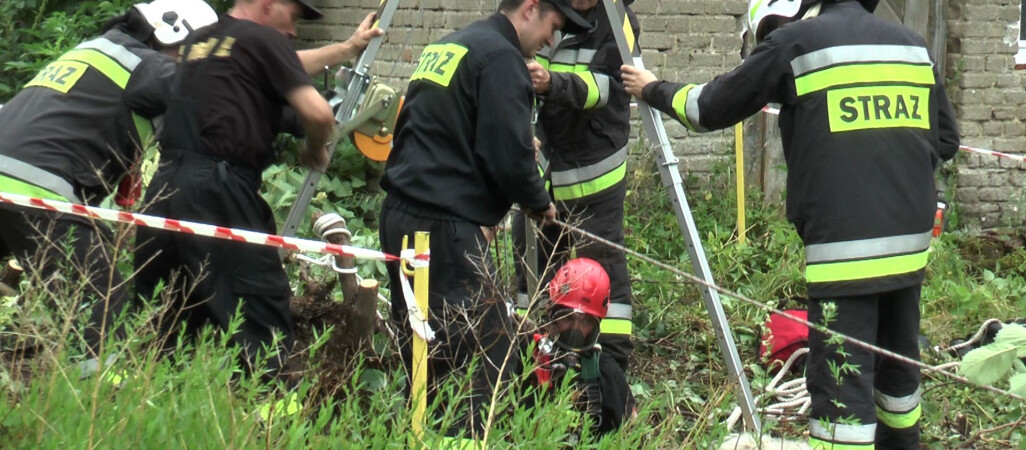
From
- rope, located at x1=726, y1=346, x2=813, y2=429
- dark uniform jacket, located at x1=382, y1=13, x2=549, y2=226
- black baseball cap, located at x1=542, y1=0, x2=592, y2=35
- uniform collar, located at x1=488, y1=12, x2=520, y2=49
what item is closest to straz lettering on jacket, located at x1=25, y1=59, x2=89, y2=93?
dark uniform jacket, located at x1=382, y1=13, x2=549, y2=226

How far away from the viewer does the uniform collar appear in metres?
4.14

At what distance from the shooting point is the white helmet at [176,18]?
4.38m

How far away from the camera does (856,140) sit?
3.86 metres

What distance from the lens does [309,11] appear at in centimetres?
414

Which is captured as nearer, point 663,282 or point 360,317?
point 360,317

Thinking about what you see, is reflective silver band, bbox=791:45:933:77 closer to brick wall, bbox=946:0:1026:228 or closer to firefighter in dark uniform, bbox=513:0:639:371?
firefighter in dark uniform, bbox=513:0:639:371

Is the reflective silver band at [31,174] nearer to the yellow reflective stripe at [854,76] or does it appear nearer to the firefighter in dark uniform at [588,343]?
the firefighter in dark uniform at [588,343]

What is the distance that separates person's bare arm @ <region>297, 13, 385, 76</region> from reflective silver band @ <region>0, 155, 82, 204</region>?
3.20 ft

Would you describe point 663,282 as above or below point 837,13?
below

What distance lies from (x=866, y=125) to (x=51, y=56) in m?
5.19

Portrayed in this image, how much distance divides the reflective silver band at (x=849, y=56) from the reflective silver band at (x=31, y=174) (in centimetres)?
255

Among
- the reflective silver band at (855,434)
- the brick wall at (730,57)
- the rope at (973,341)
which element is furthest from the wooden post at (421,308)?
the brick wall at (730,57)

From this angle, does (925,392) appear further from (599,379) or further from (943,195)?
(943,195)

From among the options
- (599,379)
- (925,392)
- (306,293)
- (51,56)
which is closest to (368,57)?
(306,293)
